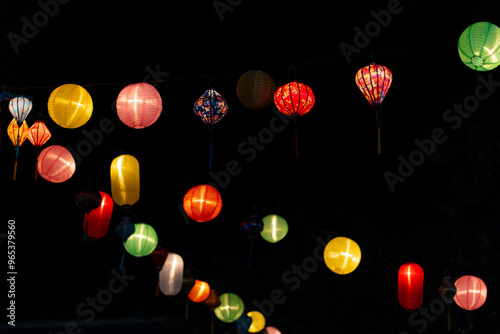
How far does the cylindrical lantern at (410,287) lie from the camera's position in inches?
237

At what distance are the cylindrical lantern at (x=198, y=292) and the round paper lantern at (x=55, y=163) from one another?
102 inches

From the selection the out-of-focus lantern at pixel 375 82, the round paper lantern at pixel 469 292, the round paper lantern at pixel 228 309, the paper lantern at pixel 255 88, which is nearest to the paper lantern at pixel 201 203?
the paper lantern at pixel 255 88

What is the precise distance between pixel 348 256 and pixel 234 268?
4.34 metres

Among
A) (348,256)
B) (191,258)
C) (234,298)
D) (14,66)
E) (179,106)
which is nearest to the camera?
(348,256)

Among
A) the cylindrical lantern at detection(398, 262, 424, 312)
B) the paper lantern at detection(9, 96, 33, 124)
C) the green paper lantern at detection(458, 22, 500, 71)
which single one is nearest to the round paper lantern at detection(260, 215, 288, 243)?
the cylindrical lantern at detection(398, 262, 424, 312)

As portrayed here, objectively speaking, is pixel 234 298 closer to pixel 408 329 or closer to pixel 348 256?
pixel 348 256

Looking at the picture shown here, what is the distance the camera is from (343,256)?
6.26 m

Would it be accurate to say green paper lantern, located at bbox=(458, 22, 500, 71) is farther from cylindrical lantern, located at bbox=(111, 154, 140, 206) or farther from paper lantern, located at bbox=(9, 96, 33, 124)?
paper lantern, located at bbox=(9, 96, 33, 124)

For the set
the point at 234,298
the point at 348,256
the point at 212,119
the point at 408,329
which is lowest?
the point at 408,329

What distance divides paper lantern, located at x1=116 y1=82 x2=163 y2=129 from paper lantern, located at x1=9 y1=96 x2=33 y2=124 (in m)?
0.98

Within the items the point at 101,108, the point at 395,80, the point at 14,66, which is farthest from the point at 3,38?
the point at 395,80

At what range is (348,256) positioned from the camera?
627cm

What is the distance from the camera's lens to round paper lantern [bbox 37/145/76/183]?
5.06 m

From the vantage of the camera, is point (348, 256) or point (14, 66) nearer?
point (348, 256)
